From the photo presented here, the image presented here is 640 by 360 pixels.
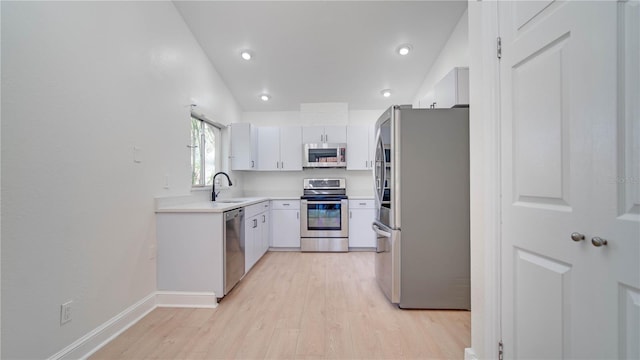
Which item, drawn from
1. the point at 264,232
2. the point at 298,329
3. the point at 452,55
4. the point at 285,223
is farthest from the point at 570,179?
the point at 285,223

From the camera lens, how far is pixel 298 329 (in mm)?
1818

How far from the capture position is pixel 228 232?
2.35 m

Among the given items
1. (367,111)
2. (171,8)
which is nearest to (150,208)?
(171,8)

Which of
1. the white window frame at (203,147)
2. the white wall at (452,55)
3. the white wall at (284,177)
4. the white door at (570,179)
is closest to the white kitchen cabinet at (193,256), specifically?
the white window frame at (203,147)

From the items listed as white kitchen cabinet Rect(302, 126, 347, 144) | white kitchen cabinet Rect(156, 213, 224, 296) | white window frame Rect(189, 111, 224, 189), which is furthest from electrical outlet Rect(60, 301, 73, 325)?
white kitchen cabinet Rect(302, 126, 347, 144)

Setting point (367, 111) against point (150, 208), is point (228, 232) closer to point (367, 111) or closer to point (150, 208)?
point (150, 208)

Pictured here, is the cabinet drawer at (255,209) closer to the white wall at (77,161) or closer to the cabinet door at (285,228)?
the cabinet door at (285,228)

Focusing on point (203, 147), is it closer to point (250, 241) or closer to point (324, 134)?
point (250, 241)

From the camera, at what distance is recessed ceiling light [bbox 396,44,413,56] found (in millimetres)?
3117

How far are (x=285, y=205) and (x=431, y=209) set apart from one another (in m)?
2.47

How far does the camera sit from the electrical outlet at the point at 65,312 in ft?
4.60

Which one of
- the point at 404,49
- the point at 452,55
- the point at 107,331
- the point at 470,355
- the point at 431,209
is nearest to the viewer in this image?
the point at 470,355

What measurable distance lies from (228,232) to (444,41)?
339cm

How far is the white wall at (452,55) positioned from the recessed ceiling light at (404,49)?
423 mm
